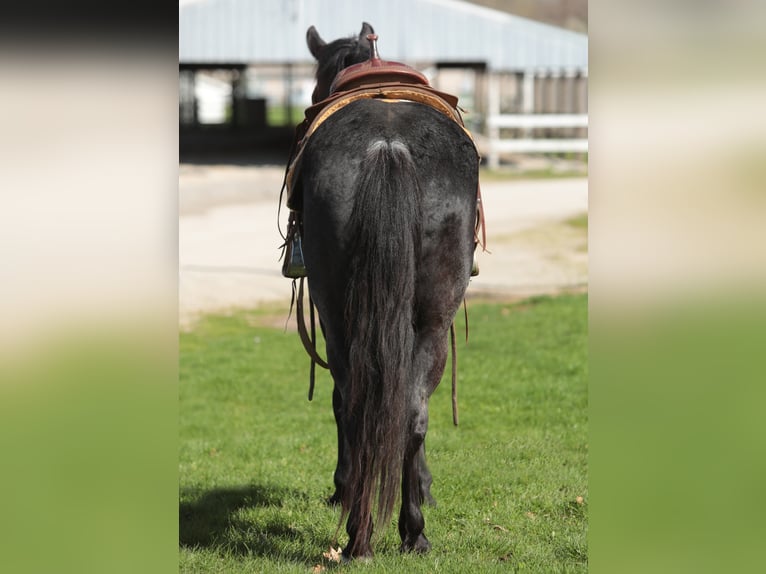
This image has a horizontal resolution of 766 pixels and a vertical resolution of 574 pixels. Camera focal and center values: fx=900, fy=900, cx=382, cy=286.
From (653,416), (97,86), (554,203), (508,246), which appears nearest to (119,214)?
(97,86)

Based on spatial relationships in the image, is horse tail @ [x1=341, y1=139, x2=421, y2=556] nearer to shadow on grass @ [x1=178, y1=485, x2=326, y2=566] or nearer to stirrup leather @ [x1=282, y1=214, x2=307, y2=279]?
shadow on grass @ [x1=178, y1=485, x2=326, y2=566]

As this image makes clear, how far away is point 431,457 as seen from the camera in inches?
226

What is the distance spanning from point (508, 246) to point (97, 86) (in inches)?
518

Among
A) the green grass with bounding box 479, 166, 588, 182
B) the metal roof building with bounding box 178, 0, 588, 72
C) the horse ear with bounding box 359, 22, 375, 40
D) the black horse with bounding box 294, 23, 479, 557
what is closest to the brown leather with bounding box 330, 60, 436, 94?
the black horse with bounding box 294, 23, 479, 557

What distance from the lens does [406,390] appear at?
365 cm

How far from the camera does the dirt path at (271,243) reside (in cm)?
1161

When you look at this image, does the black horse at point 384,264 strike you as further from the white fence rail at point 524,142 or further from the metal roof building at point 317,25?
the white fence rail at point 524,142

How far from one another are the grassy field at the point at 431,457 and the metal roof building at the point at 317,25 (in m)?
17.0

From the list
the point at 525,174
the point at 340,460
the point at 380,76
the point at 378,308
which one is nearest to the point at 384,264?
the point at 378,308

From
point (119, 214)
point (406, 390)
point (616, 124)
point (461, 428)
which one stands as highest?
point (616, 124)

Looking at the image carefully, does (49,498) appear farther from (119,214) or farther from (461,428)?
(461,428)

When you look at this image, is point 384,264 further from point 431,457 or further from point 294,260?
point 431,457

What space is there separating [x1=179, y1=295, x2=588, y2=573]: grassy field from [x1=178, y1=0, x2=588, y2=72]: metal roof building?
1701cm

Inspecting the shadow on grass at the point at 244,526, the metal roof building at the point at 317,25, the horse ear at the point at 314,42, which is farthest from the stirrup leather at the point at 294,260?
the metal roof building at the point at 317,25
